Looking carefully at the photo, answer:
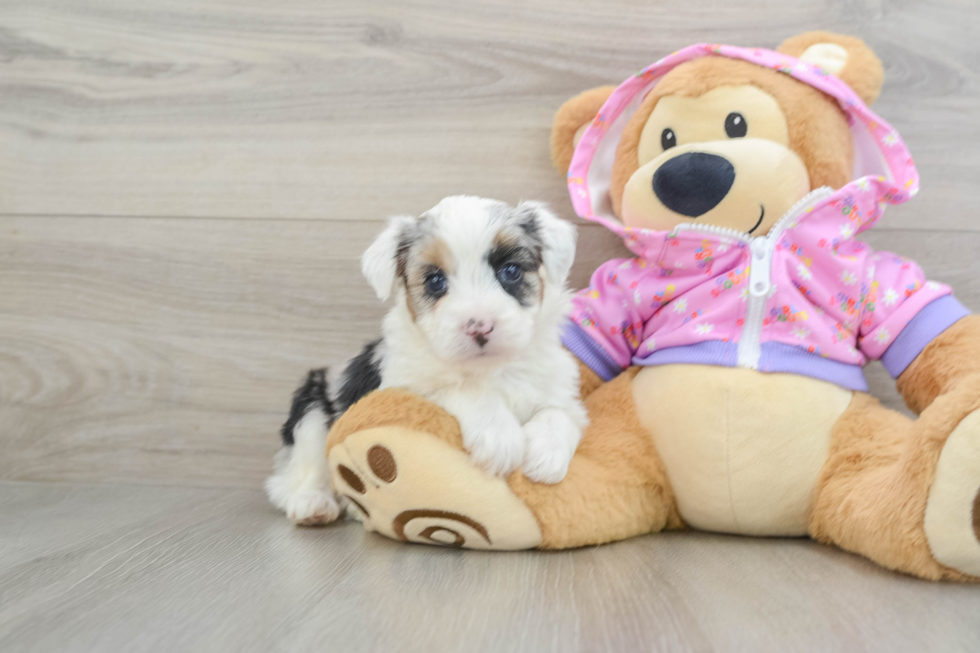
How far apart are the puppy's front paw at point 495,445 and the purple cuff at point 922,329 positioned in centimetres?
90

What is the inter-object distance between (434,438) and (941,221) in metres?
1.59

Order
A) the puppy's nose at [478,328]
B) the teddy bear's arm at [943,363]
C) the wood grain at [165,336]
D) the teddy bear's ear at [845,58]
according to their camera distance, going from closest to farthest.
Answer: the puppy's nose at [478,328] → the teddy bear's arm at [943,363] → the teddy bear's ear at [845,58] → the wood grain at [165,336]

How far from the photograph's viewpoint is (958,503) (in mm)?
1138

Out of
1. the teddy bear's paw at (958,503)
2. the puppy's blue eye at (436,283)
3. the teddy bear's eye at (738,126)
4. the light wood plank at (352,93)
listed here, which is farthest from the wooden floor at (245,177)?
the teddy bear's paw at (958,503)

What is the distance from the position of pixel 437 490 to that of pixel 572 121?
3.42ft

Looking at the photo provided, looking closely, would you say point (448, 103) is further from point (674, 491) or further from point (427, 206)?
point (674, 491)

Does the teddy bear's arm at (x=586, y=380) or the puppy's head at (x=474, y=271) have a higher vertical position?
the puppy's head at (x=474, y=271)

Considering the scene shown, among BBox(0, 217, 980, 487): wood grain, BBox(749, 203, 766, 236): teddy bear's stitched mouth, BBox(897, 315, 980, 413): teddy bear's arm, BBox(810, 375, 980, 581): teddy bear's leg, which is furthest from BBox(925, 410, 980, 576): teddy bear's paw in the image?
BBox(0, 217, 980, 487): wood grain

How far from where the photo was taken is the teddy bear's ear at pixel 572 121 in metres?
1.79

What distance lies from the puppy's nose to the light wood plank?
31.3 inches

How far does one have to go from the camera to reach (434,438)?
52.8 inches

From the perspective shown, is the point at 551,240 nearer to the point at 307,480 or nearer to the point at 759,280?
the point at 759,280

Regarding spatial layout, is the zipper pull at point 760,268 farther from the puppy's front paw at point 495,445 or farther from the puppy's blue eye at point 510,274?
the puppy's front paw at point 495,445

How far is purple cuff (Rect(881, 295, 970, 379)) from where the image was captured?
4.98 feet
